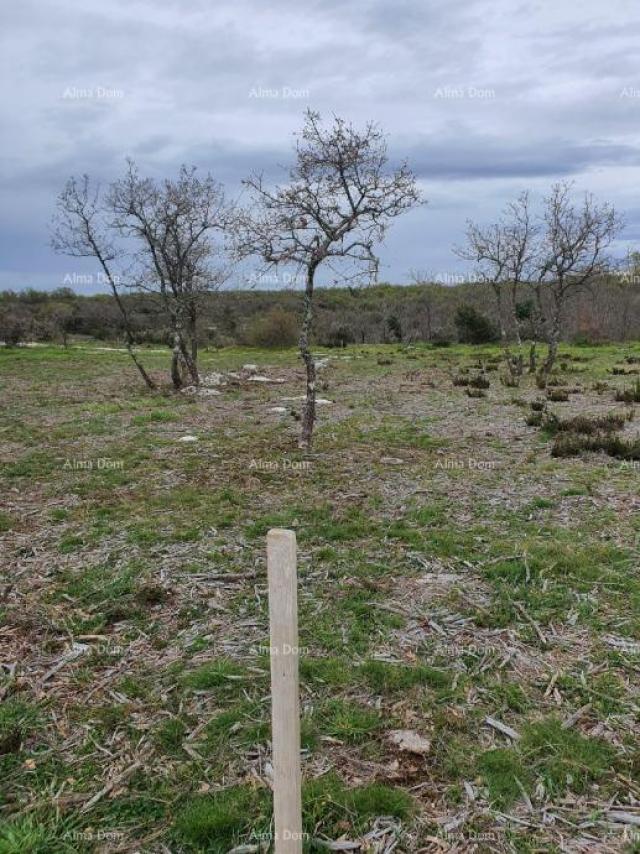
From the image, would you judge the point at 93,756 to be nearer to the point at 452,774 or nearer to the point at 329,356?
the point at 452,774

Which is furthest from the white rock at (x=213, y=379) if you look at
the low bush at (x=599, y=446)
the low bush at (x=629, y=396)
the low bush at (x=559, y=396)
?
the low bush at (x=599, y=446)

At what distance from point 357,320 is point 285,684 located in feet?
179

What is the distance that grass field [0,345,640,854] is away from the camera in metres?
3.46

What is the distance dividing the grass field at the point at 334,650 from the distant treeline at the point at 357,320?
29654 mm

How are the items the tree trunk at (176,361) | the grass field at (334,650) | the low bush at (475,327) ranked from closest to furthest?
the grass field at (334,650) → the tree trunk at (176,361) → the low bush at (475,327)

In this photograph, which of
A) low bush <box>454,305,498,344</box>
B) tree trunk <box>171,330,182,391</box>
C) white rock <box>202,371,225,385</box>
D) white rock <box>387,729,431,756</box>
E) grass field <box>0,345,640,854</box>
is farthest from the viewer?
low bush <box>454,305,498,344</box>

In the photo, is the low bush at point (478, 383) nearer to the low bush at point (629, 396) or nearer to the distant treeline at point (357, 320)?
the low bush at point (629, 396)

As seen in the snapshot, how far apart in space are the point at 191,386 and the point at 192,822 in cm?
1940

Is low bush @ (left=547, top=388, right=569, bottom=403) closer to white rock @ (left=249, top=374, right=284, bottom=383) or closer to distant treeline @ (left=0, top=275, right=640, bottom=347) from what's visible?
white rock @ (left=249, top=374, right=284, bottom=383)

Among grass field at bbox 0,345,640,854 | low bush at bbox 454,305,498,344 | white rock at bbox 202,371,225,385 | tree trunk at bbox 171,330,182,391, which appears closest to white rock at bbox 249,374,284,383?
white rock at bbox 202,371,225,385

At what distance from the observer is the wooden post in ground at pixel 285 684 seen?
2.61 m

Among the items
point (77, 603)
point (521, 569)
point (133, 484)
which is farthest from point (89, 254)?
point (521, 569)

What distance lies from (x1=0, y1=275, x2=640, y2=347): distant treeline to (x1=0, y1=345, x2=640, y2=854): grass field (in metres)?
29.7

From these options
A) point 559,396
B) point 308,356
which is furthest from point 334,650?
point 559,396
